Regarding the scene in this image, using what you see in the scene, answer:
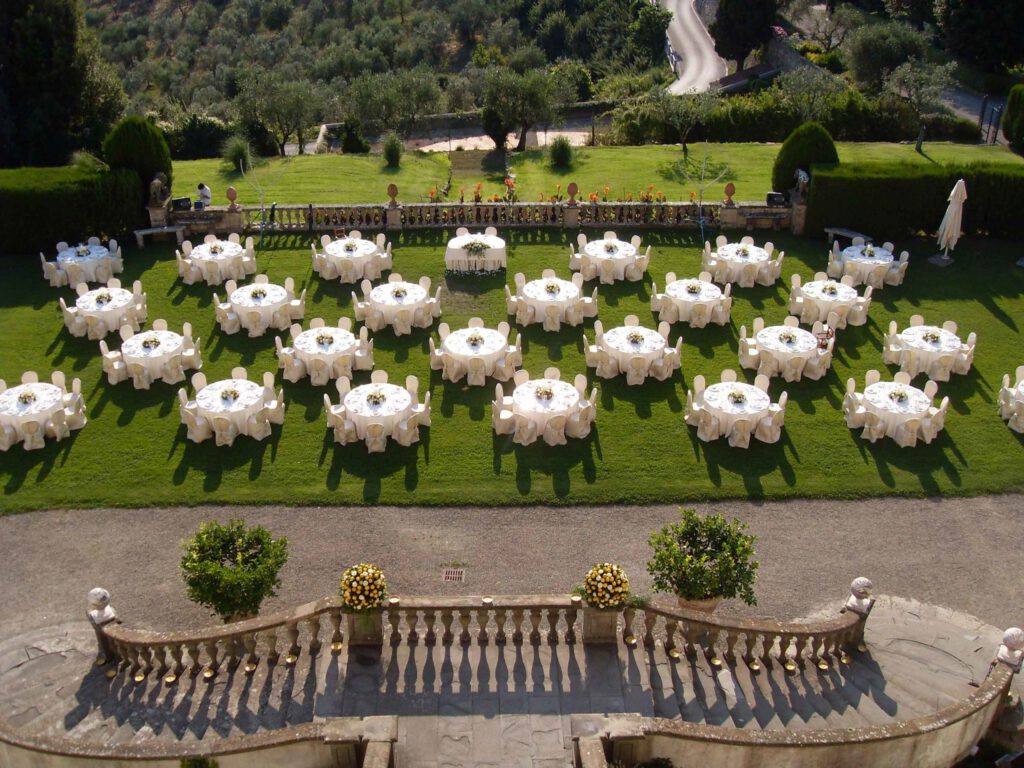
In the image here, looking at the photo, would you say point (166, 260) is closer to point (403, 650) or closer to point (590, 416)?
point (590, 416)

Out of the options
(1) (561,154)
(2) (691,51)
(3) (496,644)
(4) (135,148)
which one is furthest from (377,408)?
(2) (691,51)

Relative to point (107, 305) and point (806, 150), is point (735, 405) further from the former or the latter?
point (107, 305)

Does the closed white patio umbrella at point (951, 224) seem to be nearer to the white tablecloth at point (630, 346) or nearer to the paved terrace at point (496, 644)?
the white tablecloth at point (630, 346)

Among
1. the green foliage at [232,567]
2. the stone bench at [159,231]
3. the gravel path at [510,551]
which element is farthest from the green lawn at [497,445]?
the green foliage at [232,567]

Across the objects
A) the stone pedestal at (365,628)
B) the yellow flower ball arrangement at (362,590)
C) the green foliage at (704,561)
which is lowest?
the stone pedestal at (365,628)

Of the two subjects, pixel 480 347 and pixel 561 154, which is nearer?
pixel 480 347
